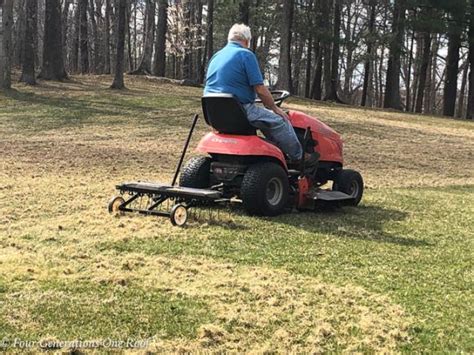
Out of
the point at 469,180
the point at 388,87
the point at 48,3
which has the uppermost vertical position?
the point at 48,3

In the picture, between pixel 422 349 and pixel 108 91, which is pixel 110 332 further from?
pixel 108 91

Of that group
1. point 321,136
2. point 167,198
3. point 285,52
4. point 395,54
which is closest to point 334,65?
point 395,54

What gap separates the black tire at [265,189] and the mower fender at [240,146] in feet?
0.40

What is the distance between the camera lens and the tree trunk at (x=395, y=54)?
3134cm

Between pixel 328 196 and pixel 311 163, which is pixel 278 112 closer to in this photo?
pixel 311 163

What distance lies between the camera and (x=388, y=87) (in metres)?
34.7

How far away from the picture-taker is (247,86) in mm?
6316

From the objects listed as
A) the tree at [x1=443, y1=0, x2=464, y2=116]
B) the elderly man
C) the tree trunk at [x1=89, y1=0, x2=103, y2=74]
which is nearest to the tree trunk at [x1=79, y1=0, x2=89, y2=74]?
the tree trunk at [x1=89, y1=0, x2=103, y2=74]

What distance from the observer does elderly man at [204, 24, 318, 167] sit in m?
6.26

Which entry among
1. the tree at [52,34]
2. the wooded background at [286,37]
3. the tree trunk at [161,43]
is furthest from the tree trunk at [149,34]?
the tree at [52,34]

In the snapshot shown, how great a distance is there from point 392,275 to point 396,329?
3.43 ft

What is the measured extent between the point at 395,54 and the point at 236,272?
29260mm

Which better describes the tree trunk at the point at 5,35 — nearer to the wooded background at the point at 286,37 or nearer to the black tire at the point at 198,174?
the wooded background at the point at 286,37

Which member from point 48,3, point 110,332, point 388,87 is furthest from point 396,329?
point 388,87
